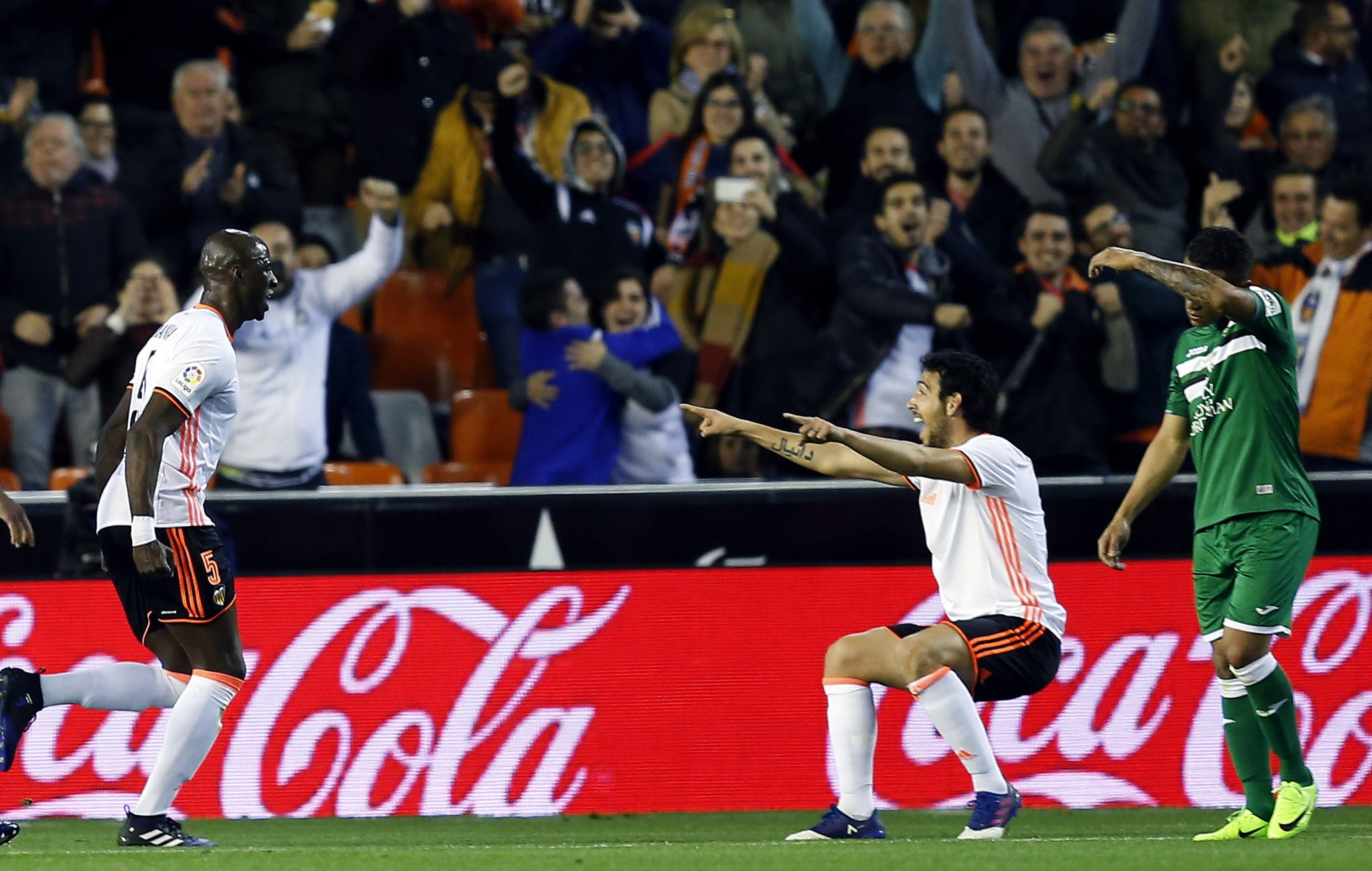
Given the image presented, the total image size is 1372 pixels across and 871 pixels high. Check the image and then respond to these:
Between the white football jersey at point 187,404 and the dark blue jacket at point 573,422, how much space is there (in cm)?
300

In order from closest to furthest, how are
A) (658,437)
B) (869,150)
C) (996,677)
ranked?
(996,677) < (658,437) < (869,150)

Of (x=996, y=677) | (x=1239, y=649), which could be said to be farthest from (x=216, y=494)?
(x=1239, y=649)

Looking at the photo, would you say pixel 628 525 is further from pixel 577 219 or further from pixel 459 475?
pixel 577 219

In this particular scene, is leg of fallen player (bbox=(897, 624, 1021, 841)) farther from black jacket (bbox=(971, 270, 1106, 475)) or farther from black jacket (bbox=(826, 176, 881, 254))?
black jacket (bbox=(826, 176, 881, 254))

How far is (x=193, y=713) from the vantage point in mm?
5574

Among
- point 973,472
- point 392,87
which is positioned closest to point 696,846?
point 973,472

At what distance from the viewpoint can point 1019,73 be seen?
10.4 m

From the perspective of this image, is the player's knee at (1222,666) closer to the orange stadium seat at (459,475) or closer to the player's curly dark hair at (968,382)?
the player's curly dark hair at (968,382)

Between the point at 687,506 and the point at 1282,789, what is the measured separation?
269 cm

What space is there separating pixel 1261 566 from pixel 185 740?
11.2 ft

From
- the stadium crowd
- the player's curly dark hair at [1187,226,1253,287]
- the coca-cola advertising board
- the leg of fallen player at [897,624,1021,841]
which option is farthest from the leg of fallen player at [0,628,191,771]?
the player's curly dark hair at [1187,226,1253,287]

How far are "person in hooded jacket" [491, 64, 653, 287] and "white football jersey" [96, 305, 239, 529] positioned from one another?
384cm

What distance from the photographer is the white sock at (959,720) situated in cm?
563

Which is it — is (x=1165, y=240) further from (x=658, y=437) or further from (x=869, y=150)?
(x=658, y=437)
